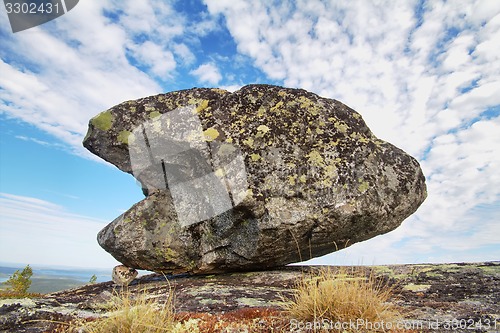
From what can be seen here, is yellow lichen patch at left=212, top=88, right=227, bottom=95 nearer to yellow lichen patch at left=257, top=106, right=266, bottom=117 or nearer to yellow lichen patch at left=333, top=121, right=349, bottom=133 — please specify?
yellow lichen patch at left=257, top=106, right=266, bottom=117

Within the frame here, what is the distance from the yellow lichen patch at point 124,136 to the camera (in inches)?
444

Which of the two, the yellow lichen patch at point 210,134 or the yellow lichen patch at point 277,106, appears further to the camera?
the yellow lichen patch at point 277,106

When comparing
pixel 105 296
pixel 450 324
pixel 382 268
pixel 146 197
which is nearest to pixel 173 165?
pixel 146 197

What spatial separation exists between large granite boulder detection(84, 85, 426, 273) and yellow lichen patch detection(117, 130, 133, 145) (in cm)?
3

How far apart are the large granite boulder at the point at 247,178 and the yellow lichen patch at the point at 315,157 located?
0.11 ft

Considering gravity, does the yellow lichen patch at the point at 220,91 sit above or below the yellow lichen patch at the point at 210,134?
above

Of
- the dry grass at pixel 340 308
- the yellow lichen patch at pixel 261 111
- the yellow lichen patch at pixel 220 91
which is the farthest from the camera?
the yellow lichen patch at pixel 220 91

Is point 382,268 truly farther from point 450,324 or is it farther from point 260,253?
point 450,324

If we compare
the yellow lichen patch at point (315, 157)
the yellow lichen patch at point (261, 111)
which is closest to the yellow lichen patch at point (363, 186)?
the yellow lichen patch at point (315, 157)

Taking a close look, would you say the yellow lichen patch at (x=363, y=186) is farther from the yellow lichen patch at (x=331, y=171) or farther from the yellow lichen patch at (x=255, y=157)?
the yellow lichen patch at (x=255, y=157)

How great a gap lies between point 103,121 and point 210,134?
3650 millimetres

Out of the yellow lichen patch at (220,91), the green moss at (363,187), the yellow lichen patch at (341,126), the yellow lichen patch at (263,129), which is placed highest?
the yellow lichen patch at (220,91)

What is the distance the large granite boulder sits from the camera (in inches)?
384

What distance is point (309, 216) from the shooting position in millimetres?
9570
